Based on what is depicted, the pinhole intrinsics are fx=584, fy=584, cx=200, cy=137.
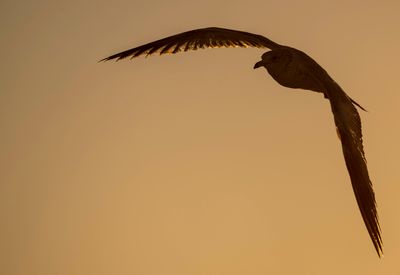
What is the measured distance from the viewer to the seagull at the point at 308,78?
3.57m

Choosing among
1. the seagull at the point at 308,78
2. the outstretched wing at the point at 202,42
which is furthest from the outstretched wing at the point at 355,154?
the outstretched wing at the point at 202,42

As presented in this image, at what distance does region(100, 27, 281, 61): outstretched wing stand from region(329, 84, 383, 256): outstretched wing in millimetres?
1073

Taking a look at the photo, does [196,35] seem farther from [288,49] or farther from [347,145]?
[347,145]

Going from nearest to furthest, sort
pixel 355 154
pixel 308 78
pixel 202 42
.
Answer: pixel 355 154
pixel 308 78
pixel 202 42

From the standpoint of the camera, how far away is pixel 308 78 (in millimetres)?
4293

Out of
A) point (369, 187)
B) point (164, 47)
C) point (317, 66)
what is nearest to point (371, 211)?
point (369, 187)

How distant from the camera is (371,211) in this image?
351cm

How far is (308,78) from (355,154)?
78 centimetres

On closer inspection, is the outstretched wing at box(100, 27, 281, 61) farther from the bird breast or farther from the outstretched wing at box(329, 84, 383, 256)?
the outstretched wing at box(329, 84, 383, 256)

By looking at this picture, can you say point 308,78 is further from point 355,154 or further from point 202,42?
point 202,42

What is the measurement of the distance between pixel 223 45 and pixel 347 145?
1990 millimetres

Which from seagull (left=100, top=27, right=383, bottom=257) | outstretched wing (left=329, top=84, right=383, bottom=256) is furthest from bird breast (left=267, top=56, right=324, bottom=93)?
outstretched wing (left=329, top=84, right=383, bottom=256)

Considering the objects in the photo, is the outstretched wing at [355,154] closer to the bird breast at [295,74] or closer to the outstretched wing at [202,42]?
the bird breast at [295,74]

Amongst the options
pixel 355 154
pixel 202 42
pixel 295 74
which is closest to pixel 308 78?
pixel 295 74
